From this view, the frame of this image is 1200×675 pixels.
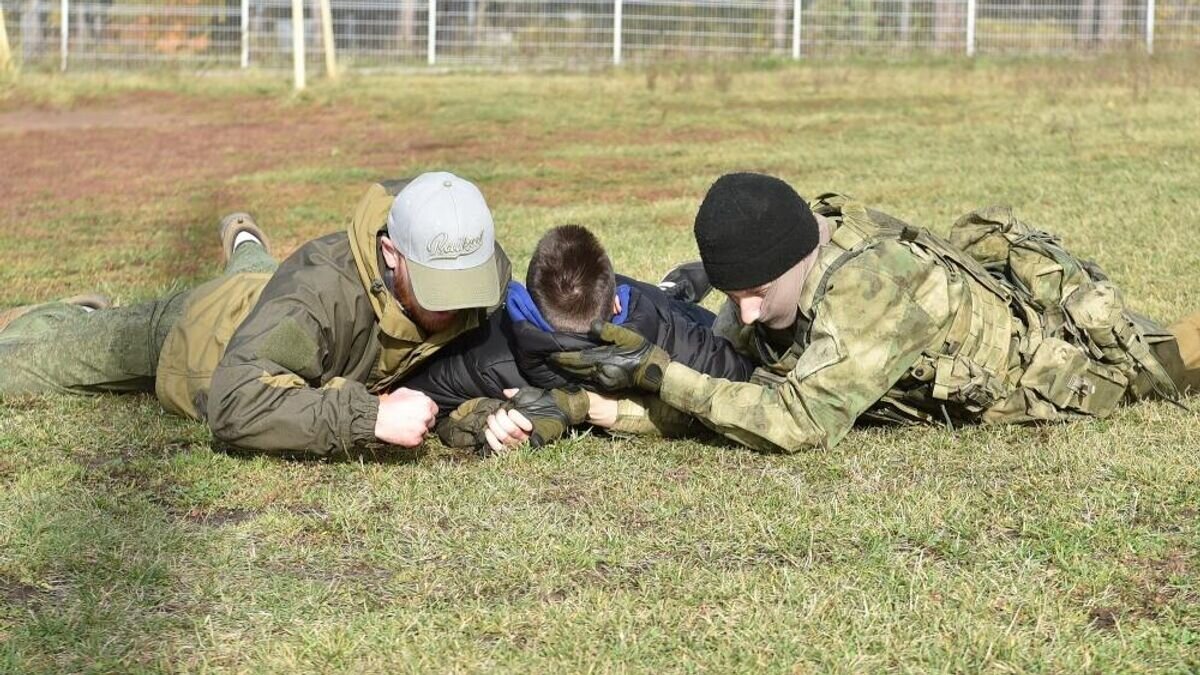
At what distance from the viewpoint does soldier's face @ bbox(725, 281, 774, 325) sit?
4.88 m

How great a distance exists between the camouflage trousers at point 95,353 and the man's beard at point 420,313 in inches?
47.7

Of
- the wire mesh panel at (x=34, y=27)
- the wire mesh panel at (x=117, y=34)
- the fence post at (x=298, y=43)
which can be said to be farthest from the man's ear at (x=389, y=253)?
the wire mesh panel at (x=34, y=27)

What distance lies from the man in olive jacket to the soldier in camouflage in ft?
1.63

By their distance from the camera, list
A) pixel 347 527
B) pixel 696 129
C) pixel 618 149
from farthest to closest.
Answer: pixel 696 129 → pixel 618 149 → pixel 347 527

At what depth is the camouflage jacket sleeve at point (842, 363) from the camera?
185 inches

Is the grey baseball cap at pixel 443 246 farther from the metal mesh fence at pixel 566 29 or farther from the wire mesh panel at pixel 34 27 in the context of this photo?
the wire mesh panel at pixel 34 27

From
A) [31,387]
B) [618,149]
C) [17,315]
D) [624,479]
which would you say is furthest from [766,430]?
[618,149]

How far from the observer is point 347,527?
14.5ft

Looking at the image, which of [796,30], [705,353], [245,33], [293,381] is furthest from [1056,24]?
[293,381]

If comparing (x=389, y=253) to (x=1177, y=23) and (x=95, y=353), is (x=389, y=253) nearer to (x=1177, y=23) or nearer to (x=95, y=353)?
(x=95, y=353)

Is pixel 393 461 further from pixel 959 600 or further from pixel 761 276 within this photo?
pixel 959 600

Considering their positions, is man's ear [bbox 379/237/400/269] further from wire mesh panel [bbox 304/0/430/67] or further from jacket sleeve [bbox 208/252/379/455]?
wire mesh panel [bbox 304/0/430/67]

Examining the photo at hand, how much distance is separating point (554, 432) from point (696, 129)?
12203mm

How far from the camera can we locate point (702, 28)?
2567 cm
